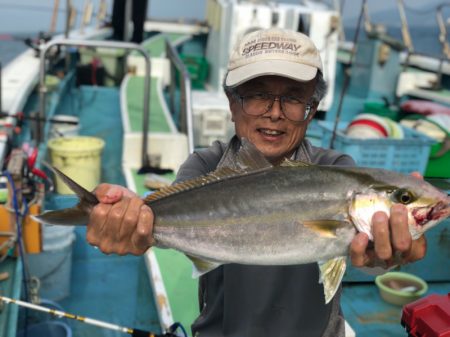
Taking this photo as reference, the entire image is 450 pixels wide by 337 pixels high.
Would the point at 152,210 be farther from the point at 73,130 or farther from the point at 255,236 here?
the point at 73,130

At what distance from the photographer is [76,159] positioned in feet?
18.7

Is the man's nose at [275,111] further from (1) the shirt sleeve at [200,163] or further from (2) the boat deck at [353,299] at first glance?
Result: (2) the boat deck at [353,299]

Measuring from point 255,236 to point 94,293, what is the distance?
3399 mm

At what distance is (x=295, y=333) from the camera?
2.05 m

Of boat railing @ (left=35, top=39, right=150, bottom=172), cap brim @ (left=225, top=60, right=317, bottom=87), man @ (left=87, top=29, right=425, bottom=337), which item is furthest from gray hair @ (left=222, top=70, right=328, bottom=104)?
boat railing @ (left=35, top=39, right=150, bottom=172)

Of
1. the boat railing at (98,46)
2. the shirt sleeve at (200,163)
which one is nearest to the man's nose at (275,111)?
the shirt sleeve at (200,163)

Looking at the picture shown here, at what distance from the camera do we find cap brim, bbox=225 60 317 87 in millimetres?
1960

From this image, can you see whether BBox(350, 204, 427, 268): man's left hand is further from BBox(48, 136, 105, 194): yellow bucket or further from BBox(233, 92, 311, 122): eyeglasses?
BBox(48, 136, 105, 194): yellow bucket

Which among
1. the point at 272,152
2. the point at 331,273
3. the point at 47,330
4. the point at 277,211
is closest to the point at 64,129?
the point at 47,330

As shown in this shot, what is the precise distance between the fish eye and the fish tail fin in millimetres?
1108

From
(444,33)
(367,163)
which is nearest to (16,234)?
(367,163)

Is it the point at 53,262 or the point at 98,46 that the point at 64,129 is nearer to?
the point at 98,46

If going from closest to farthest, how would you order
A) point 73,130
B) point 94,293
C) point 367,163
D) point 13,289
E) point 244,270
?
point 244,270, point 13,289, point 94,293, point 367,163, point 73,130

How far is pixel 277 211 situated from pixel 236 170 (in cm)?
23
